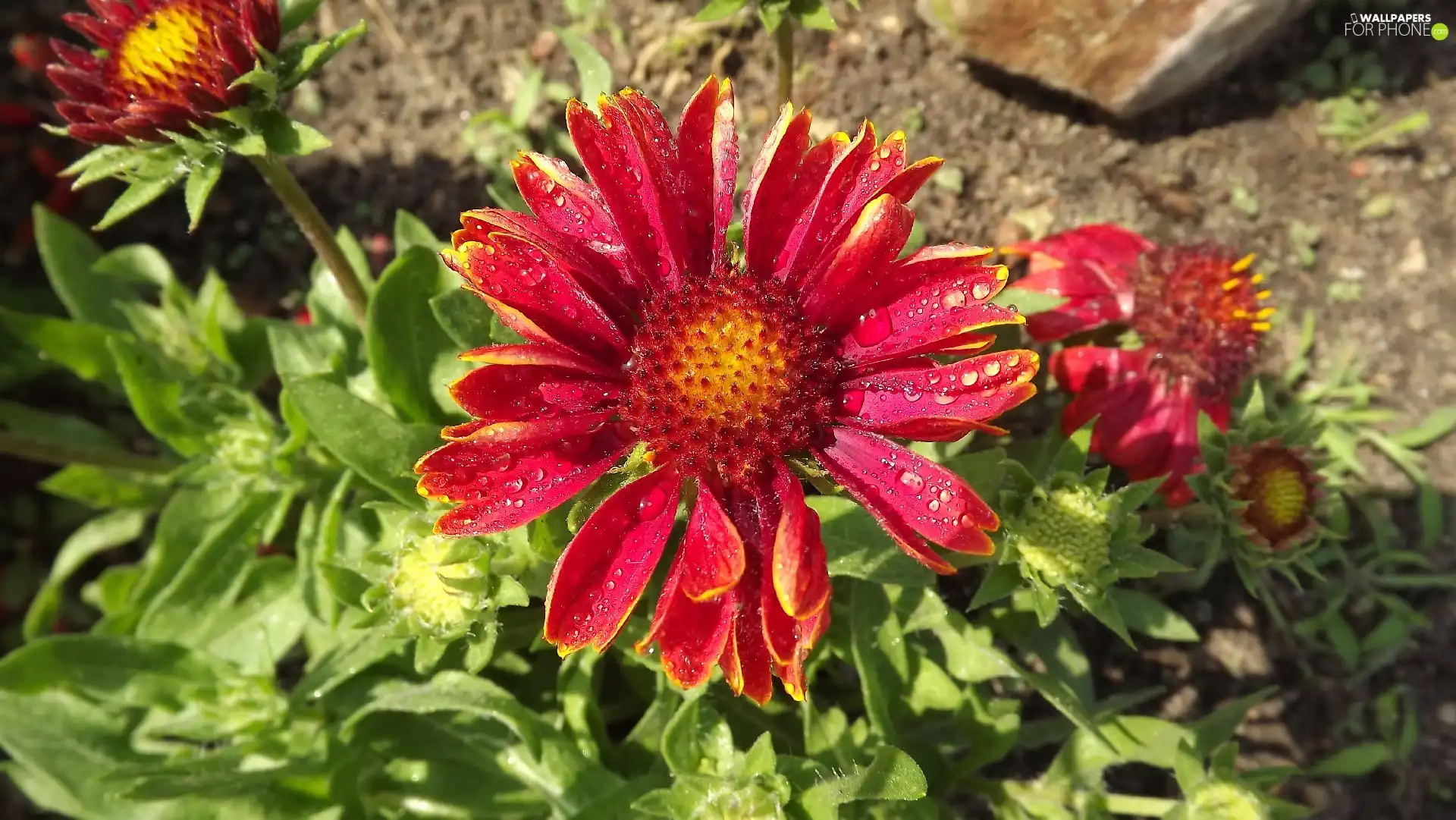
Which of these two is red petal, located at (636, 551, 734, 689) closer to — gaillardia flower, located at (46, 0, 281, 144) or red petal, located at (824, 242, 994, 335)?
red petal, located at (824, 242, 994, 335)

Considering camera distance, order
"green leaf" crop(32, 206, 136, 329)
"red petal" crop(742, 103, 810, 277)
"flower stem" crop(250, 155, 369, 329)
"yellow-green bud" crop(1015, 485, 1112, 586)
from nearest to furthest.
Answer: "red petal" crop(742, 103, 810, 277), "yellow-green bud" crop(1015, 485, 1112, 586), "flower stem" crop(250, 155, 369, 329), "green leaf" crop(32, 206, 136, 329)

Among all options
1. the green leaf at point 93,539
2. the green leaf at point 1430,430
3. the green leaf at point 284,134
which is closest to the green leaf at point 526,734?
the green leaf at point 284,134

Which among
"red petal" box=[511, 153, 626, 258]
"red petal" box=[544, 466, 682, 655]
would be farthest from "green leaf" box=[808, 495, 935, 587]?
"red petal" box=[511, 153, 626, 258]

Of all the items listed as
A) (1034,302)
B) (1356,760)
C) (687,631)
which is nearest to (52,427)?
(687,631)

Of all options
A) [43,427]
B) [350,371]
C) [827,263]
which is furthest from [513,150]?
[827,263]

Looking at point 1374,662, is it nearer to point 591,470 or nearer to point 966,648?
point 966,648

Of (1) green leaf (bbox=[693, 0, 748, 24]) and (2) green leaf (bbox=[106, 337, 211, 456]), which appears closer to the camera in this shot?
(1) green leaf (bbox=[693, 0, 748, 24])

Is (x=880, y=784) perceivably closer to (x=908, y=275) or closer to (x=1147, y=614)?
(x=908, y=275)
